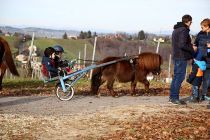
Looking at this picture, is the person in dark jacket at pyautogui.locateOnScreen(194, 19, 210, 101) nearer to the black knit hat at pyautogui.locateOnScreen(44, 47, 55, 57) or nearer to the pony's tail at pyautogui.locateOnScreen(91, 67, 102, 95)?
the pony's tail at pyautogui.locateOnScreen(91, 67, 102, 95)

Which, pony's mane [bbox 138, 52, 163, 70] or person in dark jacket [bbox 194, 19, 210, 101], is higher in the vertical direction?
person in dark jacket [bbox 194, 19, 210, 101]

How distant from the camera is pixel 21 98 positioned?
12266mm

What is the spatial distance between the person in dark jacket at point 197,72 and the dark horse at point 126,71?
1720 mm

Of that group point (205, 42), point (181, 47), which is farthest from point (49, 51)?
point (205, 42)

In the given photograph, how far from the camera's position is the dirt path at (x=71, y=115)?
24.8 feet

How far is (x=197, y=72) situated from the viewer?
1109cm

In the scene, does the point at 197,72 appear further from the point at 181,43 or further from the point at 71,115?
the point at 71,115

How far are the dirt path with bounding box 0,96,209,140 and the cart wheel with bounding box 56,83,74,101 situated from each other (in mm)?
134

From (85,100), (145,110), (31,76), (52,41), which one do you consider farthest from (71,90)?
(52,41)

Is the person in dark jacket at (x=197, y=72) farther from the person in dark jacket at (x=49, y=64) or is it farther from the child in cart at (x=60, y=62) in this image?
the person in dark jacket at (x=49, y=64)

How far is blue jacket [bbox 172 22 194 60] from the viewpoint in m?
10.1

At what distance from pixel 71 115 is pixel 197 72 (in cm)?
370

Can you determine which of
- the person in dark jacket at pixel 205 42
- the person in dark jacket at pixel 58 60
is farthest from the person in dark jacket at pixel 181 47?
the person in dark jacket at pixel 58 60

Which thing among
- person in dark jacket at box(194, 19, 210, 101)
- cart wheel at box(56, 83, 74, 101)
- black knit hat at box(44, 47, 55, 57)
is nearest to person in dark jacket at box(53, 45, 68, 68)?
black knit hat at box(44, 47, 55, 57)
